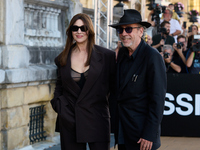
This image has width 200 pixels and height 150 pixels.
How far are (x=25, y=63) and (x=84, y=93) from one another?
7.56 feet

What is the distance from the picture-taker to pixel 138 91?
12.9 feet

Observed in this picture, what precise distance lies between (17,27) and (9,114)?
1.26 metres

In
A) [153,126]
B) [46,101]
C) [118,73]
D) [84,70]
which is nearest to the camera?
[153,126]

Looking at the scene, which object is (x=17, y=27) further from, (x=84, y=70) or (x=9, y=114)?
(x=84, y=70)

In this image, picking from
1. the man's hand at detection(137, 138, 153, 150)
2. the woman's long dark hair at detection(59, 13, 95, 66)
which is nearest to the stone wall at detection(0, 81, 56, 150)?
the woman's long dark hair at detection(59, 13, 95, 66)

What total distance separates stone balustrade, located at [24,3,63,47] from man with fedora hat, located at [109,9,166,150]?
297cm

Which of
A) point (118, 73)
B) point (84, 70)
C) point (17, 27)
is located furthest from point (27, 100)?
point (118, 73)

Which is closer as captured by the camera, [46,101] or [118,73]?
[118,73]

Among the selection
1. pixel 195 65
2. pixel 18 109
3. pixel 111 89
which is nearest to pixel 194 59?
pixel 195 65

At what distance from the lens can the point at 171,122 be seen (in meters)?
8.38

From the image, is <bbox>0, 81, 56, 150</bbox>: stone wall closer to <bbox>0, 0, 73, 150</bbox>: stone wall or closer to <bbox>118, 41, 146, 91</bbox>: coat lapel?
<bbox>0, 0, 73, 150</bbox>: stone wall

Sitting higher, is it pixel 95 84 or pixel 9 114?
pixel 95 84

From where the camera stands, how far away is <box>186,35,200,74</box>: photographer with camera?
9.22 metres

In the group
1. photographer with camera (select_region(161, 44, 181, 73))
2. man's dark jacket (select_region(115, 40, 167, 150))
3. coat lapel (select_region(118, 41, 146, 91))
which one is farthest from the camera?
photographer with camera (select_region(161, 44, 181, 73))
